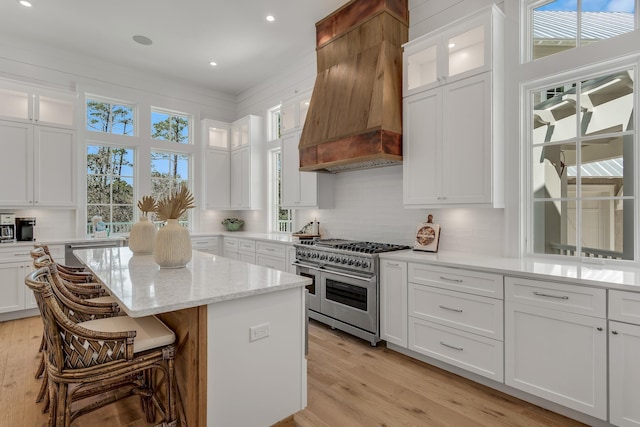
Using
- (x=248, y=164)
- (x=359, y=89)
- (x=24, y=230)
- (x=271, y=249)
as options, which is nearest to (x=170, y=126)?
(x=248, y=164)

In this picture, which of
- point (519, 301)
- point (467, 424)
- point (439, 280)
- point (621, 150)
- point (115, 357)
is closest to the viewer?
point (115, 357)

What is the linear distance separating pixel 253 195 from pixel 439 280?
12.9 ft

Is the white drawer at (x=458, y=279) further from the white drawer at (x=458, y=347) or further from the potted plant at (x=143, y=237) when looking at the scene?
the potted plant at (x=143, y=237)

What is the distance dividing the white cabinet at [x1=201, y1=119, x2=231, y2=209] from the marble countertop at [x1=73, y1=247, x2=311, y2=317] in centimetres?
354

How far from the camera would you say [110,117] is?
5.48 metres

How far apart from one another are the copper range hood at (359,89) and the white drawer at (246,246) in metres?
1.69

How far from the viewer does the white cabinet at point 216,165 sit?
6219 millimetres

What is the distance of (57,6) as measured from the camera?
153 inches

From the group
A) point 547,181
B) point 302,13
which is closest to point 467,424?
point 547,181

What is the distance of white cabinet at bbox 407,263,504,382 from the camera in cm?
250

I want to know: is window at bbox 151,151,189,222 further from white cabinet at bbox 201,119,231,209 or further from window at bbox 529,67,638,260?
window at bbox 529,67,638,260

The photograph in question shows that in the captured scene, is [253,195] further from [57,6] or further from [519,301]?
[519,301]

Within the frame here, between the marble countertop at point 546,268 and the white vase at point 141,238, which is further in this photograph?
the white vase at point 141,238

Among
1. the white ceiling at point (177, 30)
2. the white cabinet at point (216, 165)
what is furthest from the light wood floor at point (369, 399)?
the white ceiling at point (177, 30)
